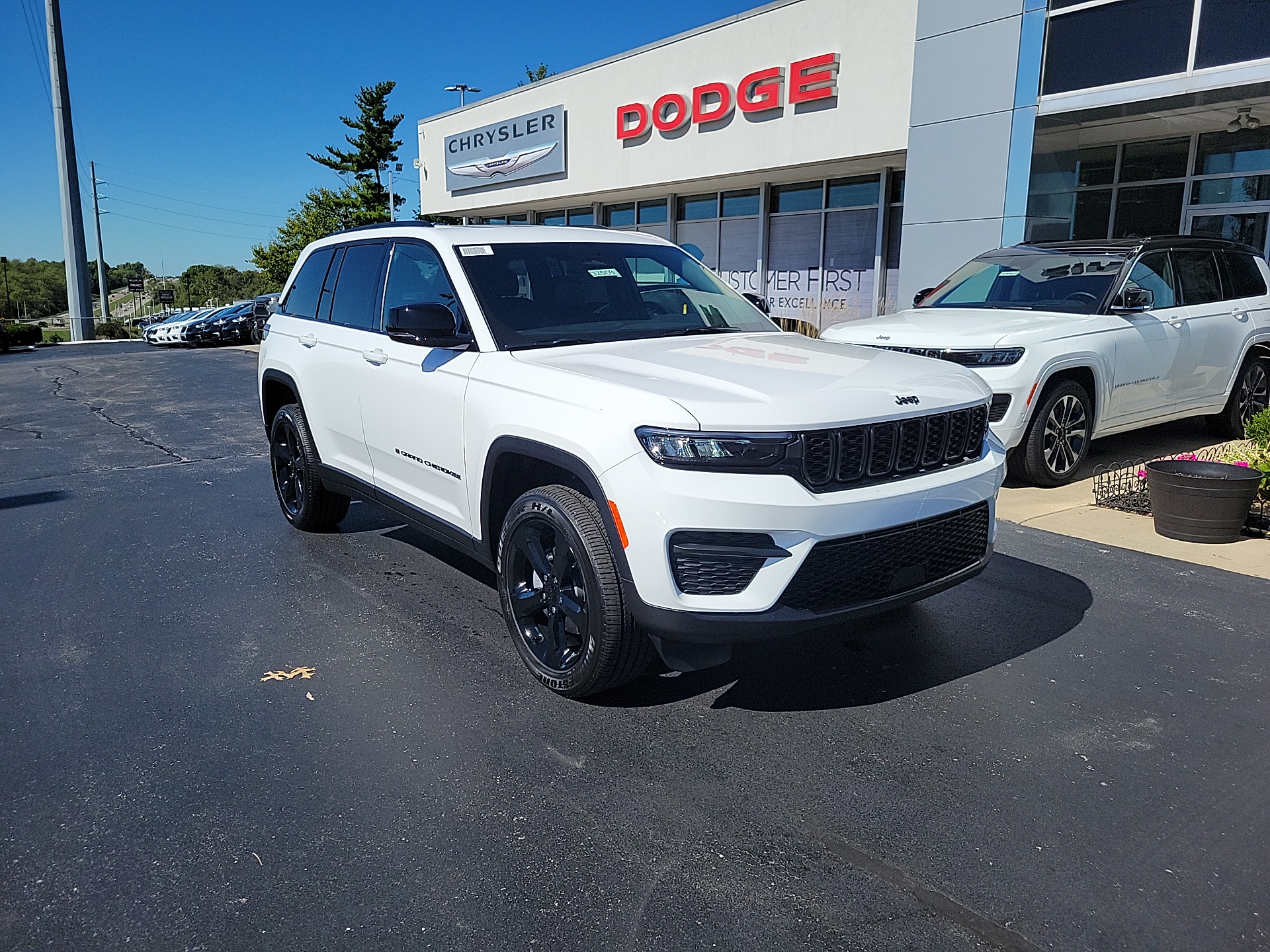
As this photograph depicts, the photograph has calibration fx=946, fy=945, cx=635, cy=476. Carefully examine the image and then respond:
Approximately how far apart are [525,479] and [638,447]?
93cm

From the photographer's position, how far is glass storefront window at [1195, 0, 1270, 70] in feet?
32.6

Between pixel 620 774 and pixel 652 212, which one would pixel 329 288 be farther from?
pixel 652 212

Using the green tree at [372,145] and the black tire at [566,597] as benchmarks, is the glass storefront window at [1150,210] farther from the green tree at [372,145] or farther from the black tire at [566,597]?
the green tree at [372,145]

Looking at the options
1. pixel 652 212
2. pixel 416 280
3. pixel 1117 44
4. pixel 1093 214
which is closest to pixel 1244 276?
pixel 1117 44

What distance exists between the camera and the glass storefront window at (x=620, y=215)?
2295 cm

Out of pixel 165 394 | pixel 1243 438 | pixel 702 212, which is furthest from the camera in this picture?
pixel 702 212

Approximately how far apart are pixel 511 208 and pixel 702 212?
7.26m

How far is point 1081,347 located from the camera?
7047 mm

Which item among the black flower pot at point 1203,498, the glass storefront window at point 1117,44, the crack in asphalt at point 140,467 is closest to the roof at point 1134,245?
the black flower pot at point 1203,498

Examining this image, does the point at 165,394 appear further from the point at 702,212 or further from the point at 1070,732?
the point at 1070,732

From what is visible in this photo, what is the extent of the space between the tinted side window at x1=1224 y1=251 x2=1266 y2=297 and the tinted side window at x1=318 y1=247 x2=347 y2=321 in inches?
303

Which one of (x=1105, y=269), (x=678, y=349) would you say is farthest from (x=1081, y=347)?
(x=678, y=349)

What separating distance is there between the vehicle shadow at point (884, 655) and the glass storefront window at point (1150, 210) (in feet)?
34.7

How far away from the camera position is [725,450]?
317cm
